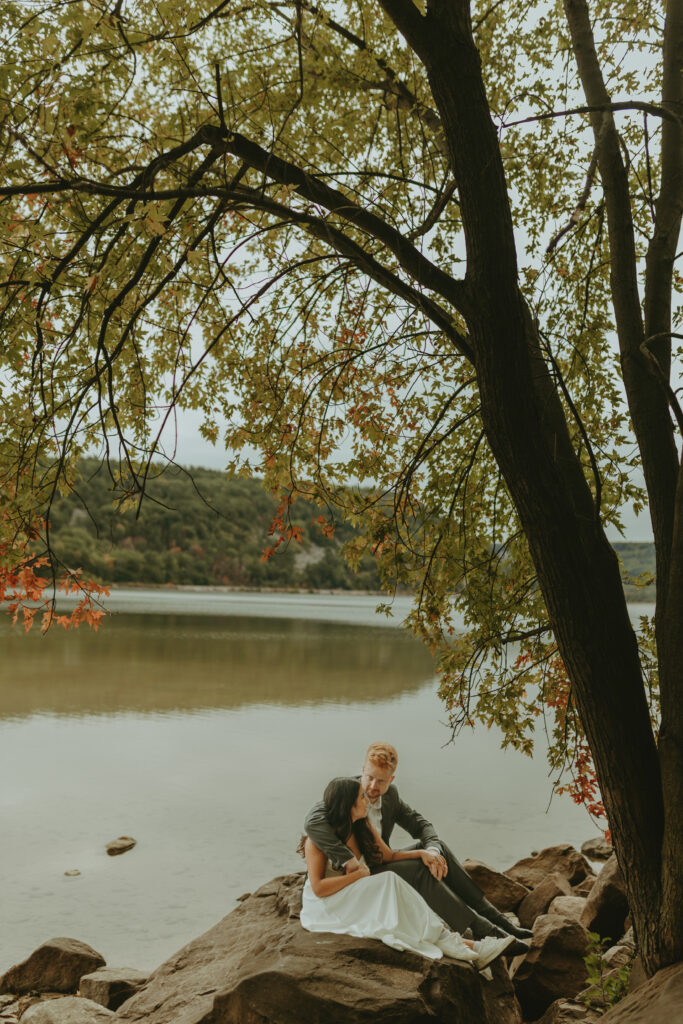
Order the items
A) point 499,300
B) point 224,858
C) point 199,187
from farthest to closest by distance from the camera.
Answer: point 224,858 → point 199,187 → point 499,300

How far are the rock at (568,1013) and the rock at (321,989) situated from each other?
0.72 ft

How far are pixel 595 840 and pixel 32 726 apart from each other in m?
11.9

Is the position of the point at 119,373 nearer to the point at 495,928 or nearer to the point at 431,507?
the point at 431,507

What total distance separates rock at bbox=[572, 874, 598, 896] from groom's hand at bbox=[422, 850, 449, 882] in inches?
143

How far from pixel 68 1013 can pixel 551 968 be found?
3.27 meters

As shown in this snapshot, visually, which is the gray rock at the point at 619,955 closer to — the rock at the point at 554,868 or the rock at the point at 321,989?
the rock at the point at 321,989

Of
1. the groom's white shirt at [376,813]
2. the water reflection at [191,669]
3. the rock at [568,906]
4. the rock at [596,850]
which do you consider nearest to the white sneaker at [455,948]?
the groom's white shirt at [376,813]

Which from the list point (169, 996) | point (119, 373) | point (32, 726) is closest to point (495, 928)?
point (169, 996)

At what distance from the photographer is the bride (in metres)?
4.72

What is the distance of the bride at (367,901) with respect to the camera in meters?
4.72

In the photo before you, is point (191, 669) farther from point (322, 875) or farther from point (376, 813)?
point (322, 875)

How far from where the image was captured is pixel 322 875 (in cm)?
506

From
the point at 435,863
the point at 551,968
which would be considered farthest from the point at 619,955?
the point at 435,863

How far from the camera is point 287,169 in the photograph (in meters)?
4.04
